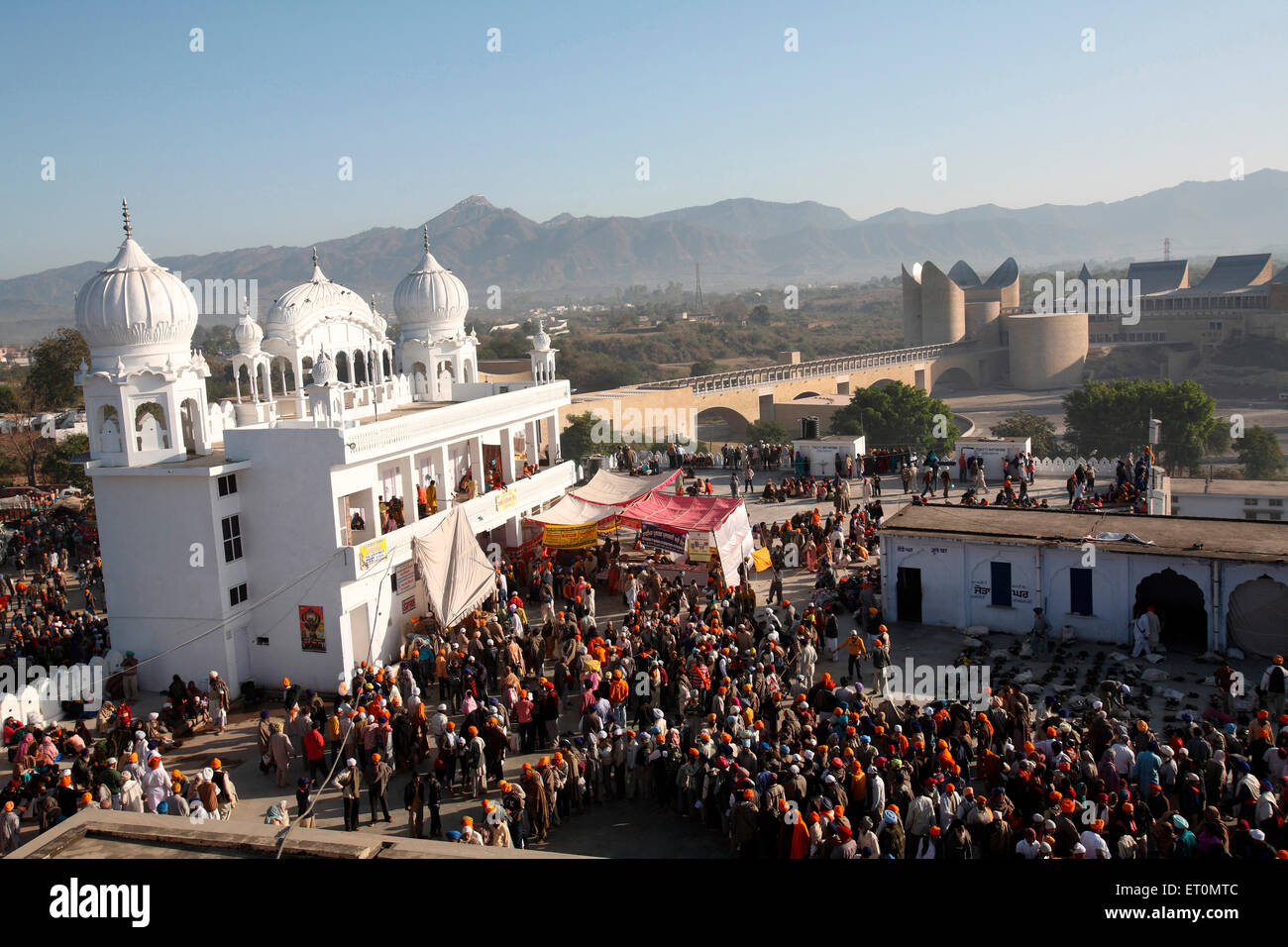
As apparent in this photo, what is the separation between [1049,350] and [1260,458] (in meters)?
39.8

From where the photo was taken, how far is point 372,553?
1894 cm

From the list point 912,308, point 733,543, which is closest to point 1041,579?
point 733,543

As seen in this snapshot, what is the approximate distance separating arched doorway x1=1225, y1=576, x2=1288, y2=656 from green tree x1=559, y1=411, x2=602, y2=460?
3388 cm

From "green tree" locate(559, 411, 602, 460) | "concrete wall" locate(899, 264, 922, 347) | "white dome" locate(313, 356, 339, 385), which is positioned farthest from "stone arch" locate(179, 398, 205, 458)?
"concrete wall" locate(899, 264, 922, 347)

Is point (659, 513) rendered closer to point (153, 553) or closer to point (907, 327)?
point (153, 553)

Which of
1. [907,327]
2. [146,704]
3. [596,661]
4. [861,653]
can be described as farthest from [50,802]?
[907,327]

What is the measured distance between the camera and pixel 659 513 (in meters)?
21.9

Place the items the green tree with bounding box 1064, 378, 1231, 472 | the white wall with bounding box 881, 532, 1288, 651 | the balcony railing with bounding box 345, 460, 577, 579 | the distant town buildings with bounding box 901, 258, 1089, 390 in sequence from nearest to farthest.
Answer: the white wall with bounding box 881, 532, 1288, 651
the balcony railing with bounding box 345, 460, 577, 579
the green tree with bounding box 1064, 378, 1231, 472
the distant town buildings with bounding box 901, 258, 1089, 390

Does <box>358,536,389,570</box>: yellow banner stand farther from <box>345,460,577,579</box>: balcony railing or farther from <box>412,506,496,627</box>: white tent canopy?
<box>412,506,496,627</box>: white tent canopy

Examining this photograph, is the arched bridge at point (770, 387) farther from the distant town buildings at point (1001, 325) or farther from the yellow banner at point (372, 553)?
the yellow banner at point (372, 553)

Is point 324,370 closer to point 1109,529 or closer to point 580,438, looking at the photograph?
point 1109,529

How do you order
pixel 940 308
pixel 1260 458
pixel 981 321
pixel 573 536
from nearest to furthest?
pixel 573 536, pixel 1260 458, pixel 940 308, pixel 981 321

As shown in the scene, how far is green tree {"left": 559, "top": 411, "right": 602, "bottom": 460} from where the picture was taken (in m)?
48.9

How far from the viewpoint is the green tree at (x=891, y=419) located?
57750mm
